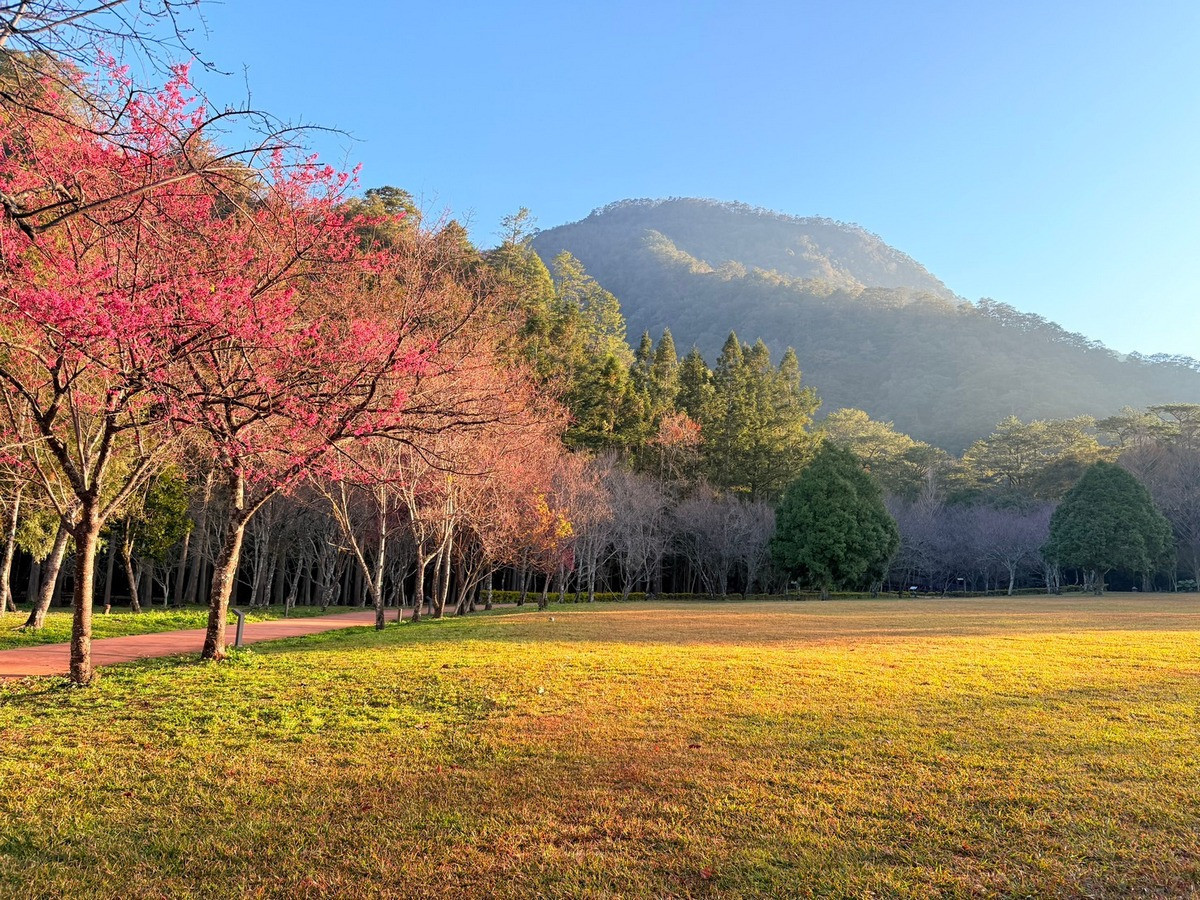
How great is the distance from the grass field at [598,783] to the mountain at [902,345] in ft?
252

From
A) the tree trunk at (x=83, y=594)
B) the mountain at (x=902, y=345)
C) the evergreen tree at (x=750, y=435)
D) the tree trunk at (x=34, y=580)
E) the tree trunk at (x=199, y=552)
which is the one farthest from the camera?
the mountain at (x=902, y=345)

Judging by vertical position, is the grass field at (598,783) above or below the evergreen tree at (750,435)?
below

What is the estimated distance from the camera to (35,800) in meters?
3.98

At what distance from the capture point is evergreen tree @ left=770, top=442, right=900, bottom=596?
34.9m

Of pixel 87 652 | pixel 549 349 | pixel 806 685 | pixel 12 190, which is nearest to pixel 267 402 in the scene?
pixel 12 190

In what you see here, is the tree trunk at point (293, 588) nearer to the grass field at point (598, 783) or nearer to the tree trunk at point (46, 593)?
the tree trunk at point (46, 593)

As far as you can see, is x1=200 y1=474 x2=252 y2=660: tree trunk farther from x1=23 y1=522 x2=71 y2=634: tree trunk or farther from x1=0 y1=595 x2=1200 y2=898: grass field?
x1=23 y1=522 x2=71 y2=634: tree trunk

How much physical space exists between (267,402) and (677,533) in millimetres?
33880

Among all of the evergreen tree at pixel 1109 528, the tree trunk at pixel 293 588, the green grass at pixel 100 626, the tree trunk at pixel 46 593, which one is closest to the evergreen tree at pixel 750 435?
the evergreen tree at pixel 1109 528

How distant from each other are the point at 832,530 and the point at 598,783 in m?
32.6

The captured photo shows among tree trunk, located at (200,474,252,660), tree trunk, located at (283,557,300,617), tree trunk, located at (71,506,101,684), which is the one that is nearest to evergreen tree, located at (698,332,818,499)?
tree trunk, located at (283,557,300,617)

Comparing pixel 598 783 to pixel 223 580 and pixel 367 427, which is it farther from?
pixel 223 580

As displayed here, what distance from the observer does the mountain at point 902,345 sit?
85.9 m

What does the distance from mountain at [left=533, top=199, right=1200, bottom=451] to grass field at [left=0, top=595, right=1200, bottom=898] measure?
76.7 meters
